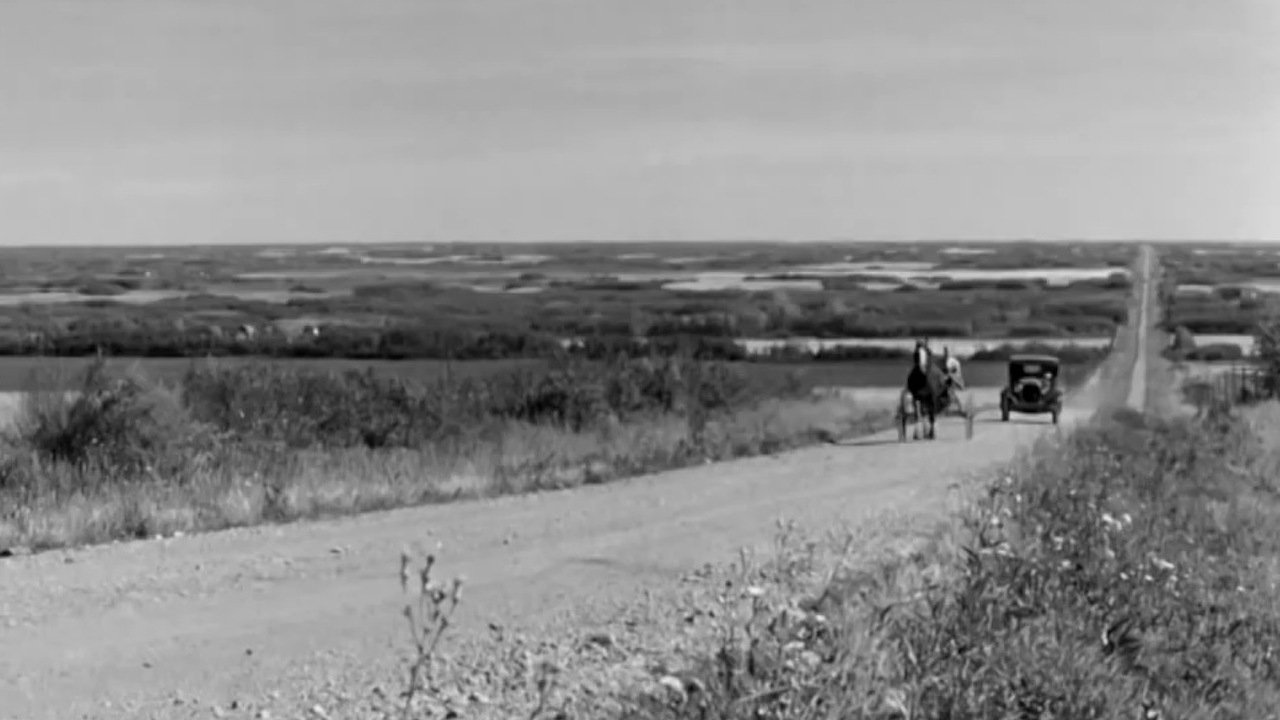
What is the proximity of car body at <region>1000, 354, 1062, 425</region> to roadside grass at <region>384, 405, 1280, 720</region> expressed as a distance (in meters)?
19.4

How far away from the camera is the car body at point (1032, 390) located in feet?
113

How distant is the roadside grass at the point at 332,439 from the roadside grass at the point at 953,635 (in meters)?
5.30

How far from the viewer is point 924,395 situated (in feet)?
86.9

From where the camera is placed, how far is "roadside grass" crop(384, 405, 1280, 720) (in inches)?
267

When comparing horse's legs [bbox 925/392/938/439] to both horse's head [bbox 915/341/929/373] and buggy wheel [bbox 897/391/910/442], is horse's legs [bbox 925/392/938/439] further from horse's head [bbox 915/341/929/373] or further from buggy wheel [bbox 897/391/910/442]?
horse's head [bbox 915/341/929/373]

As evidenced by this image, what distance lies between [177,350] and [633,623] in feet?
156

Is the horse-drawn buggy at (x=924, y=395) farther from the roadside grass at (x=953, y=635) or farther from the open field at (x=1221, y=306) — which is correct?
the open field at (x=1221, y=306)

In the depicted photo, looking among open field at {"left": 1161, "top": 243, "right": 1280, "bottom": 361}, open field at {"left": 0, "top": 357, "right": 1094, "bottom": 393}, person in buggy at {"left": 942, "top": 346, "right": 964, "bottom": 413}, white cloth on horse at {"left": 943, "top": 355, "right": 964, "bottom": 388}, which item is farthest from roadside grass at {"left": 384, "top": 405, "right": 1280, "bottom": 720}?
open field at {"left": 1161, "top": 243, "right": 1280, "bottom": 361}

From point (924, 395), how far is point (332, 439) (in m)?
10.1

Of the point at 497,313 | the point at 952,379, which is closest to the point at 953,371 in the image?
the point at 952,379

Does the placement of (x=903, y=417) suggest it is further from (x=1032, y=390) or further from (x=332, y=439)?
(x=332, y=439)

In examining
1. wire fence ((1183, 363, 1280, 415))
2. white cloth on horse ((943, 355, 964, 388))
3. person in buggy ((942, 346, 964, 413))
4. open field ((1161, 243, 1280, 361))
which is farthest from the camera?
open field ((1161, 243, 1280, 361))

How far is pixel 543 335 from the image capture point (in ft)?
211

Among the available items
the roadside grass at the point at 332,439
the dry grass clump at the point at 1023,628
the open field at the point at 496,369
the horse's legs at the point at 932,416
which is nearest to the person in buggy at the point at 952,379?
the horse's legs at the point at 932,416
